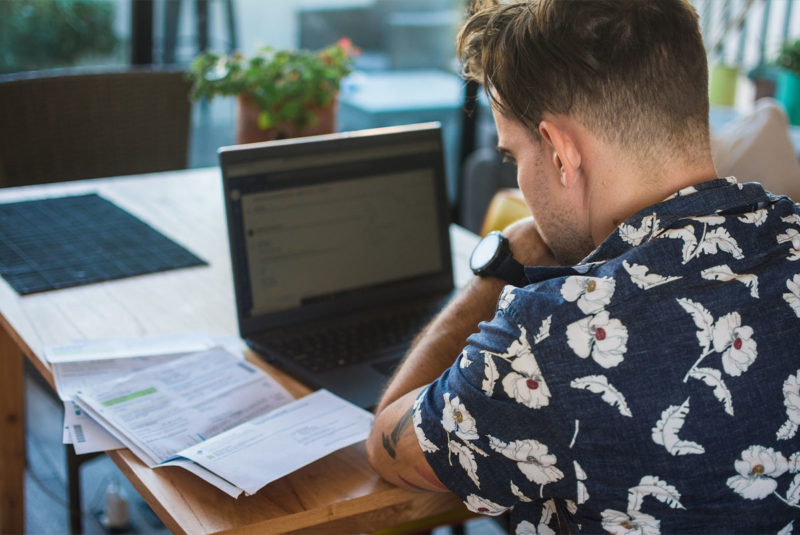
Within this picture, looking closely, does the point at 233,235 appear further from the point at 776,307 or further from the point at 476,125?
the point at 476,125

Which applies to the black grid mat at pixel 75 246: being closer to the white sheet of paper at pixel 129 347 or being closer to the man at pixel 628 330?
the white sheet of paper at pixel 129 347

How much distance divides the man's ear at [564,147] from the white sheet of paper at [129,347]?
2.23ft

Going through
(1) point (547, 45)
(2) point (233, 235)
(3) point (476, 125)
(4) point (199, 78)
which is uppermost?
(1) point (547, 45)

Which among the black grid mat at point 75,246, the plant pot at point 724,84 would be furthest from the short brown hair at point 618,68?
the plant pot at point 724,84

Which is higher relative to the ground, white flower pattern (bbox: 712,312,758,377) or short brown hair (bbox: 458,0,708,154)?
short brown hair (bbox: 458,0,708,154)

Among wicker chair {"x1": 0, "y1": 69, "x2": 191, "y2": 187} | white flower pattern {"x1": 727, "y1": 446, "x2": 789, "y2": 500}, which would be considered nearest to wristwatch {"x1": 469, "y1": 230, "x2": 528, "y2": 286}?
white flower pattern {"x1": 727, "y1": 446, "x2": 789, "y2": 500}

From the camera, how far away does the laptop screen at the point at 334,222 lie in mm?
1407

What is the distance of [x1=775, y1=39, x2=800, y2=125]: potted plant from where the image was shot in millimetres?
3719

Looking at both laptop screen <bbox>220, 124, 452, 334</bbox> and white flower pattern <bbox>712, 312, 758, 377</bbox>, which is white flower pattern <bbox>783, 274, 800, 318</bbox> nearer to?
white flower pattern <bbox>712, 312, 758, 377</bbox>

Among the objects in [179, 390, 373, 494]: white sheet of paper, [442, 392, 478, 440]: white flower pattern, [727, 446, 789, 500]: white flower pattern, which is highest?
[442, 392, 478, 440]: white flower pattern

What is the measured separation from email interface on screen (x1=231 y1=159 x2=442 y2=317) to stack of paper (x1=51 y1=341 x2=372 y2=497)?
178 millimetres

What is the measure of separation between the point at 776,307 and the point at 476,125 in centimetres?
338

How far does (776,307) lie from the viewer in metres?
0.88

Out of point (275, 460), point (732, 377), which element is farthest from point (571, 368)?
point (275, 460)
